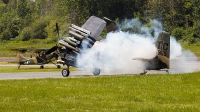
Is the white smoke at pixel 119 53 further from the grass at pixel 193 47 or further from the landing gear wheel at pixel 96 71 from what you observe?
the grass at pixel 193 47

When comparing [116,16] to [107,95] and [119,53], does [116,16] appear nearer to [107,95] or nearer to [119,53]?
[119,53]

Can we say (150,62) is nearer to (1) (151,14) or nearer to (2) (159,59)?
(2) (159,59)

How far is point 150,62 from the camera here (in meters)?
32.8

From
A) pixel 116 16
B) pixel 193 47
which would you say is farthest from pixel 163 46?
pixel 116 16

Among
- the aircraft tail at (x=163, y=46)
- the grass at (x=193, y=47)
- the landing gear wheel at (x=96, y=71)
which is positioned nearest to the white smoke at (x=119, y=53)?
the landing gear wheel at (x=96, y=71)

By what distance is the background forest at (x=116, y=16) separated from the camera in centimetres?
8744

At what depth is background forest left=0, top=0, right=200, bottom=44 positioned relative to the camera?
87.4 m

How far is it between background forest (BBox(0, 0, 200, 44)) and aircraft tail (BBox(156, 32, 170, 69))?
150 ft

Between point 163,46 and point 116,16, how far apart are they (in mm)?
70207

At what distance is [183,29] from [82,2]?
24275mm

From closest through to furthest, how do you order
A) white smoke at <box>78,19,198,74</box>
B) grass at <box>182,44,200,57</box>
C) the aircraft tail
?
1. the aircraft tail
2. white smoke at <box>78,19,198,74</box>
3. grass at <box>182,44,200,57</box>

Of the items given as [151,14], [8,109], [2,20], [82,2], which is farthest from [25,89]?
[2,20]

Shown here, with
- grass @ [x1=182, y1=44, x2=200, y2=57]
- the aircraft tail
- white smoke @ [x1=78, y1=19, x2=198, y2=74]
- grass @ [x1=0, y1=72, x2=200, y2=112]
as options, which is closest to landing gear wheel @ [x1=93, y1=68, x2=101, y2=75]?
white smoke @ [x1=78, y1=19, x2=198, y2=74]

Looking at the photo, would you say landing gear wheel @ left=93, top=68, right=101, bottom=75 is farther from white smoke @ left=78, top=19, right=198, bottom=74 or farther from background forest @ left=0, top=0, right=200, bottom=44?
background forest @ left=0, top=0, right=200, bottom=44
